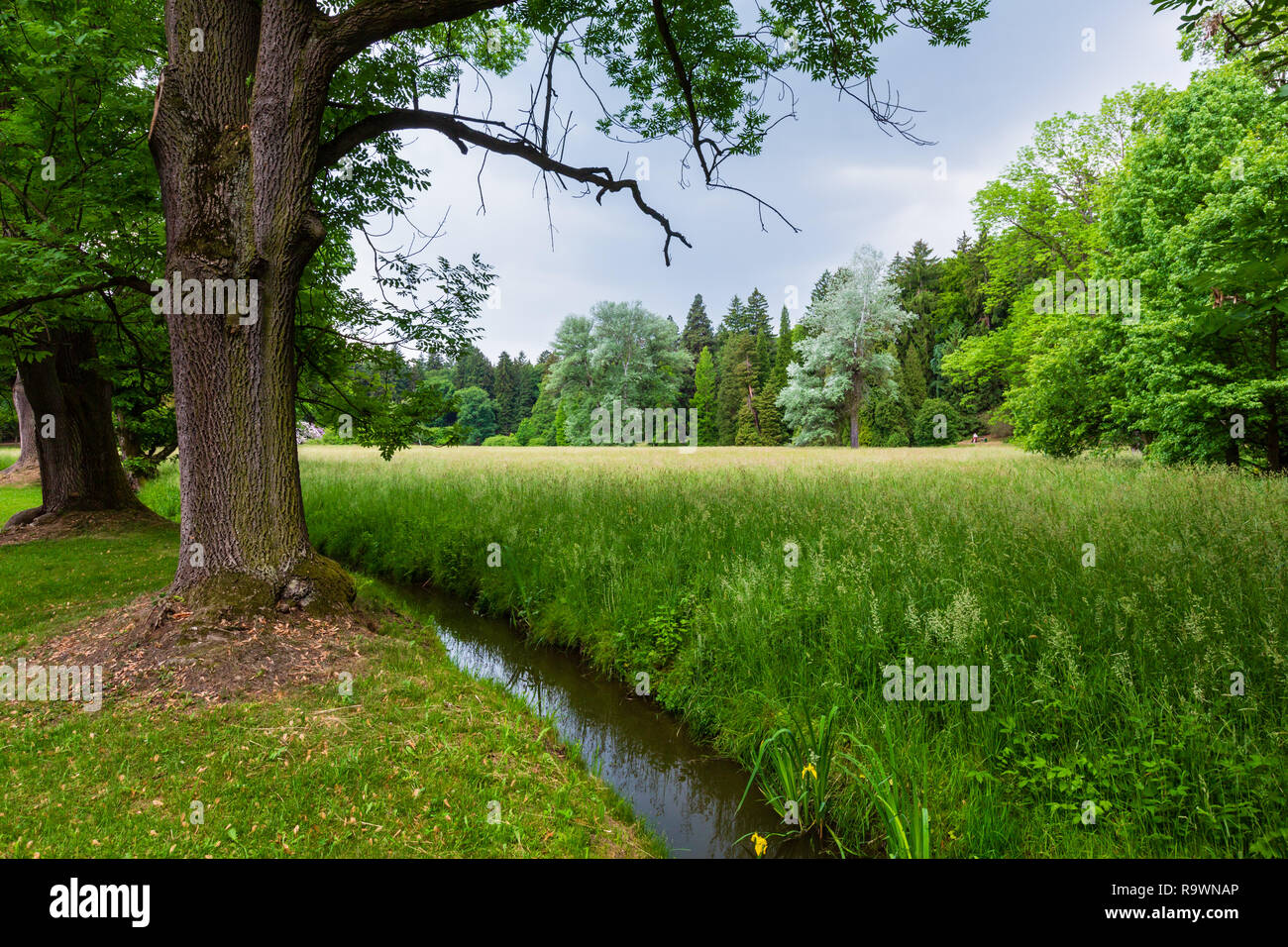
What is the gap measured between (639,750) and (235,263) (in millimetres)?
5421

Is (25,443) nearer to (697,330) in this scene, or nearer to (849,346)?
(849,346)

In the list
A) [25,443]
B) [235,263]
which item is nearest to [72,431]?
[235,263]

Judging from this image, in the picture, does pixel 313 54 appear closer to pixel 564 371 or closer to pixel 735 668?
pixel 735 668

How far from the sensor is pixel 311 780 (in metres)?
3.03

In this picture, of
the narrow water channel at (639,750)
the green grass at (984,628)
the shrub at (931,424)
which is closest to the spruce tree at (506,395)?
the shrub at (931,424)

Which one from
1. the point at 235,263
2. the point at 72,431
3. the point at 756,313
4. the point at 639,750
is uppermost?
the point at 756,313

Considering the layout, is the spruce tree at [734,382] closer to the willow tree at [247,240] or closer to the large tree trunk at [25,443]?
the large tree trunk at [25,443]

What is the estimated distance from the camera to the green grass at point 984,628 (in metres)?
2.76

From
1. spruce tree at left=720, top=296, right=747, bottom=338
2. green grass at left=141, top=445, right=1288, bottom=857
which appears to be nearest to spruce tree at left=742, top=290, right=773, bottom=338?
spruce tree at left=720, top=296, right=747, bottom=338

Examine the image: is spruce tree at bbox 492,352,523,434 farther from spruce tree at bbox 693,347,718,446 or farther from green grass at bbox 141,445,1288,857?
green grass at bbox 141,445,1288,857

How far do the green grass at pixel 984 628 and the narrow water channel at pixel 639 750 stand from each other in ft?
0.79

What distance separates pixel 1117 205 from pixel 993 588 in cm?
1386

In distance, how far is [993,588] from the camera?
4418mm

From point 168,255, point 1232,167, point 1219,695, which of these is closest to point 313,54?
point 168,255
